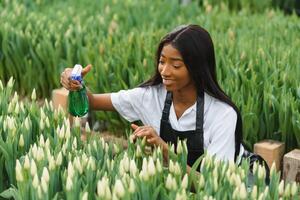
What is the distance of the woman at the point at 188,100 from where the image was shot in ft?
10.2

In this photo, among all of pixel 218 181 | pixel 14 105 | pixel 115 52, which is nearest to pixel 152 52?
pixel 115 52

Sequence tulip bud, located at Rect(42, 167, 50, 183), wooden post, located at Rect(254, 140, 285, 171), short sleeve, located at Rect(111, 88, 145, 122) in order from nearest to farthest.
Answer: tulip bud, located at Rect(42, 167, 50, 183), short sleeve, located at Rect(111, 88, 145, 122), wooden post, located at Rect(254, 140, 285, 171)

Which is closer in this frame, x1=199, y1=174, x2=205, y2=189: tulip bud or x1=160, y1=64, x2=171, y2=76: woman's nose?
x1=199, y1=174, x2=205, y2=189: tulip bud

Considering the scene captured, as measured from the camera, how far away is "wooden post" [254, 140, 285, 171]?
3.78 metres

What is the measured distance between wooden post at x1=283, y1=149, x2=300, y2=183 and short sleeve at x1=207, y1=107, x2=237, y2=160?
0.59 m

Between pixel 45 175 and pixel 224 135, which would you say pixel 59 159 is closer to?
pixel 45 175

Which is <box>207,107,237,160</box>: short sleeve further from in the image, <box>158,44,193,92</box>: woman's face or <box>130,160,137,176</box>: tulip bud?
<box>130,160,137,176</box>: tulip bud

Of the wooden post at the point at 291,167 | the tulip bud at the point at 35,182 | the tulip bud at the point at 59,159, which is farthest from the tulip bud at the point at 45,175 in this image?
the wooden post at the point at 291,167

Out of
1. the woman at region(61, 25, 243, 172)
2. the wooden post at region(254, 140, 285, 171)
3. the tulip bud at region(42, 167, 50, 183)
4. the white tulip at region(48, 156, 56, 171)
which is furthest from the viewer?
the wooden post at region(254, 140, 285, 171)

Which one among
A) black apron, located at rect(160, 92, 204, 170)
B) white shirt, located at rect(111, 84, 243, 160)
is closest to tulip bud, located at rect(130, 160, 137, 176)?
white shirt, located at rect(111, 84, 243, 160)

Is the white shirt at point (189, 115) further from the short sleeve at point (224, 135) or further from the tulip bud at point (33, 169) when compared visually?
the tulip bud at point (33, 169)

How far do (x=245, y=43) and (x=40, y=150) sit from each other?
249 centimetres

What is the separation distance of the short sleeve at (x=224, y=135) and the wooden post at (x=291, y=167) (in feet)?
1.93

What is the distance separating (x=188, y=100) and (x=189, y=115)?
66mm
